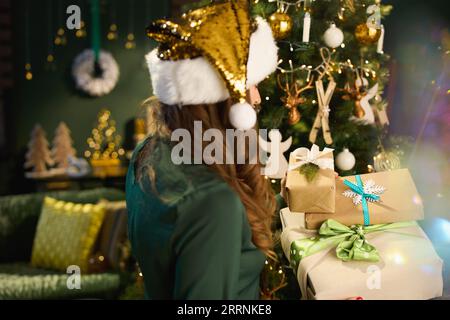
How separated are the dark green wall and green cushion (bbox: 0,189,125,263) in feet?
7.26

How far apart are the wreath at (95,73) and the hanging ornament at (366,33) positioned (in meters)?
4.39

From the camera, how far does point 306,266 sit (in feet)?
5.04

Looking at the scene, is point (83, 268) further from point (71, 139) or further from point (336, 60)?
point (71, 139)

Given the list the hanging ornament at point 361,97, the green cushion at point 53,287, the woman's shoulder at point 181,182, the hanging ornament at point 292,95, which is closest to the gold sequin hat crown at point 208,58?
the woman's shoulder at point 181,182

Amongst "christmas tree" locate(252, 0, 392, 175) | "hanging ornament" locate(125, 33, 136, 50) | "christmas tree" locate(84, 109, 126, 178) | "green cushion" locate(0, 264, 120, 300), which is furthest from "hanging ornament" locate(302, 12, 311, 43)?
"hanging ornament" locate(125, 33, 136, 50)

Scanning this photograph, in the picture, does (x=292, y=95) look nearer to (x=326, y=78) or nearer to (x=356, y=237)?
(x=326, y=78)

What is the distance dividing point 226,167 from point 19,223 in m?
3.06

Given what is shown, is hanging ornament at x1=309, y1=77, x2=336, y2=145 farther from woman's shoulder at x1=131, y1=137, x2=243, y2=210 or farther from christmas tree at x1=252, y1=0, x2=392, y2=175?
woman's shoulder at x1=131, y1=137, x2=243, y2=210

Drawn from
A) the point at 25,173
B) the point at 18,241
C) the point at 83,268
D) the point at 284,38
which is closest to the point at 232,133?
the point at 284,38

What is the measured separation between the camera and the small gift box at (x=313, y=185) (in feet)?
5.16

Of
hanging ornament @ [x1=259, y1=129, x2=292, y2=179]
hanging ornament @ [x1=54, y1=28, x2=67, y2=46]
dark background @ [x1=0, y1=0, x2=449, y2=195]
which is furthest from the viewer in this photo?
hanging ornament @ [x1=54, y1=28, x2=67, y2=46]

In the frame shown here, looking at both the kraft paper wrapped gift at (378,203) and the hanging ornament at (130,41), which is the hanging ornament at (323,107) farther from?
the hanging ornament at (130,41)

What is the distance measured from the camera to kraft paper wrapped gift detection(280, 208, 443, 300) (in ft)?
4.88

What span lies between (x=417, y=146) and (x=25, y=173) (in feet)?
14.5
